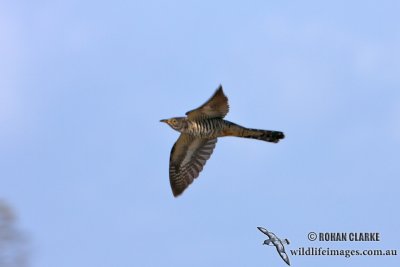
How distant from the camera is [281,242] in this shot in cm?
1594

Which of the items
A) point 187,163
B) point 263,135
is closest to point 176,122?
point 263,135

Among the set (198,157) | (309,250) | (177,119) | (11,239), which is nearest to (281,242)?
(309,250)

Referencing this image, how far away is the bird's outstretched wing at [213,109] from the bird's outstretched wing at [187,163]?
6.38 feet

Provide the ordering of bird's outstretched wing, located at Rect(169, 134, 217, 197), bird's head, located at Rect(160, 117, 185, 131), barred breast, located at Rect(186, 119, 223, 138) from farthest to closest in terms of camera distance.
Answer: bird's outstretched wing, located at Rect(169, 134, 217, 197) < bird's head, located at Rect(160, 117, 185, 131) < barred breast, located at Rect(186, 119, 223, 138)

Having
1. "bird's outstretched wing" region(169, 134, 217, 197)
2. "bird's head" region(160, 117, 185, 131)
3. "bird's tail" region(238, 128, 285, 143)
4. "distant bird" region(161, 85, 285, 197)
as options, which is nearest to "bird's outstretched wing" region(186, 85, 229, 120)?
"distant bird" region(161, 85, 285, 197)

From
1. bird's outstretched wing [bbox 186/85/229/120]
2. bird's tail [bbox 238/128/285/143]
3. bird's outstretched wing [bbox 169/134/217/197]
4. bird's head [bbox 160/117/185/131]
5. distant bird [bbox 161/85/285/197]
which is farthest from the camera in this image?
bird's outstretched wing [bbox 169/134/217/197]

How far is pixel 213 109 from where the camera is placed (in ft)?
46.1

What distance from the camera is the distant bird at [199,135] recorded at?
14117 mm

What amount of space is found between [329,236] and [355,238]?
51cm

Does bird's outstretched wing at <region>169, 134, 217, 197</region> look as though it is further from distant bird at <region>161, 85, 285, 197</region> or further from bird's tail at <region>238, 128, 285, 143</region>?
bird's tail at <region>238, 128, 285, 143</region>

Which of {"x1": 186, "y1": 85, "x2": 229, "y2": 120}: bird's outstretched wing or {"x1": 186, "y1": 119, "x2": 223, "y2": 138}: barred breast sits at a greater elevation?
{"x1": 186, "y1": 85, "x2": 229, "y2": 120}: bird's outstretched wing

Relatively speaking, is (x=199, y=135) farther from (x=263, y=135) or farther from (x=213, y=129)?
(x=263, y=135)

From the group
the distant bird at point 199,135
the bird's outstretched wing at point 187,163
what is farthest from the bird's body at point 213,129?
the bird's outstretched wing at point 187,163

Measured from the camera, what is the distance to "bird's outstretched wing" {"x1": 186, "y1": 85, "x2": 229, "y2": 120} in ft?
45.1
